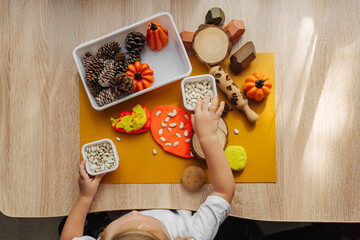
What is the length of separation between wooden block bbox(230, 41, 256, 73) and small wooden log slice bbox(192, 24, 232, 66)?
3 cm

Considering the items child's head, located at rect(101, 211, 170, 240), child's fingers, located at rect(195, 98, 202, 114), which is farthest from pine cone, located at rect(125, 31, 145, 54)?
child's head, located at rect(101, 211, 170, 240)

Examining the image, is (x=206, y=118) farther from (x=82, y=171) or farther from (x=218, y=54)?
(x=82, y=171)

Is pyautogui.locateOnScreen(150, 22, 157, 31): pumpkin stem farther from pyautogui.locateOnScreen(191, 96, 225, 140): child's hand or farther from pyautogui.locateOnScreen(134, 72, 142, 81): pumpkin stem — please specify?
pyautogui.locateOnScreen(191, 96, 225, 140): child's hand

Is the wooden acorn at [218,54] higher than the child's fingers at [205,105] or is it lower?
higher

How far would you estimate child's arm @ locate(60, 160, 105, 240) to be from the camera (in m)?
0.72

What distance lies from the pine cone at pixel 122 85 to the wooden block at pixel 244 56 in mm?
297

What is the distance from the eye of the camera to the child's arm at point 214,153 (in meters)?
0.70

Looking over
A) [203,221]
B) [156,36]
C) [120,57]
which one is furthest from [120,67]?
[203,221]

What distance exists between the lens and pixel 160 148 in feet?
2.53

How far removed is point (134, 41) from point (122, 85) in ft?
0.48

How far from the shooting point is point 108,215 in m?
1.02

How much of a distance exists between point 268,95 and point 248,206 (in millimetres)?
326

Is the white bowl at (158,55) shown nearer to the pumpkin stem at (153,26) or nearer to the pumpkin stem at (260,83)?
the pumpkin stem at (153,26)

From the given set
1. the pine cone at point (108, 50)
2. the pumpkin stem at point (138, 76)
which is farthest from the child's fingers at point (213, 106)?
the pine cone at point (108, 50)
